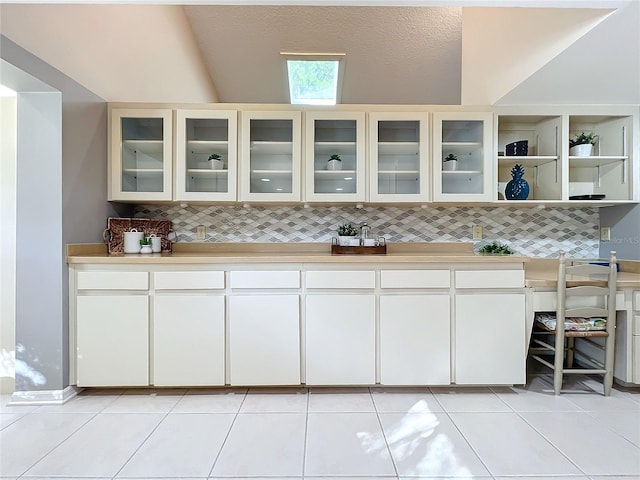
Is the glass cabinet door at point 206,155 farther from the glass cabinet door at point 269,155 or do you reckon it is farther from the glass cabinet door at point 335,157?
the glass cabinet door at point 335,157

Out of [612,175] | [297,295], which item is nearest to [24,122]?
[297,295]

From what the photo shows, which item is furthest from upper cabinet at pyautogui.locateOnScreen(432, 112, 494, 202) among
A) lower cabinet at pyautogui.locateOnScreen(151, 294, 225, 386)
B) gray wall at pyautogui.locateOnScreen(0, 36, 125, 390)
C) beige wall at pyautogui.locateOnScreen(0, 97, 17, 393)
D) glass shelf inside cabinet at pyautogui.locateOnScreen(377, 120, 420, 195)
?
beige wall at pyautogui.locateOnScreen(0, 97, 17, 393)

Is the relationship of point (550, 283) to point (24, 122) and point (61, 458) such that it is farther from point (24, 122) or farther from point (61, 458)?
point (24, 122)

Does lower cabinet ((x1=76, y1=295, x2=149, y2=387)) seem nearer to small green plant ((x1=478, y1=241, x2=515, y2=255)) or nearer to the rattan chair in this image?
small green plant ((x1=478, y1=241, x2=515, y2=255))

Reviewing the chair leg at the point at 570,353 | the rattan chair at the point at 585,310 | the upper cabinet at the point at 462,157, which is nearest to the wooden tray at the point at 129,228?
the upper cabinet at the point at 462,157

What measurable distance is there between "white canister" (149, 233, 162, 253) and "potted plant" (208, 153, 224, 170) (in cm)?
73

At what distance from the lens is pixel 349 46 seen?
3195mm

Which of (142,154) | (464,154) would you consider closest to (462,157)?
(464,154)

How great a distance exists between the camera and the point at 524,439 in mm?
1780

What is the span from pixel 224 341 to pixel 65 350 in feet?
3.26

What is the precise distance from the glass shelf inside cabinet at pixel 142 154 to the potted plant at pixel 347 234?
141 cm

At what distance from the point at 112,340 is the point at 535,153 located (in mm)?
3471

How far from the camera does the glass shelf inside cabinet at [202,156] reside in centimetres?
261

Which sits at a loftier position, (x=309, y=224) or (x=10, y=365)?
(x=309, y=224)
